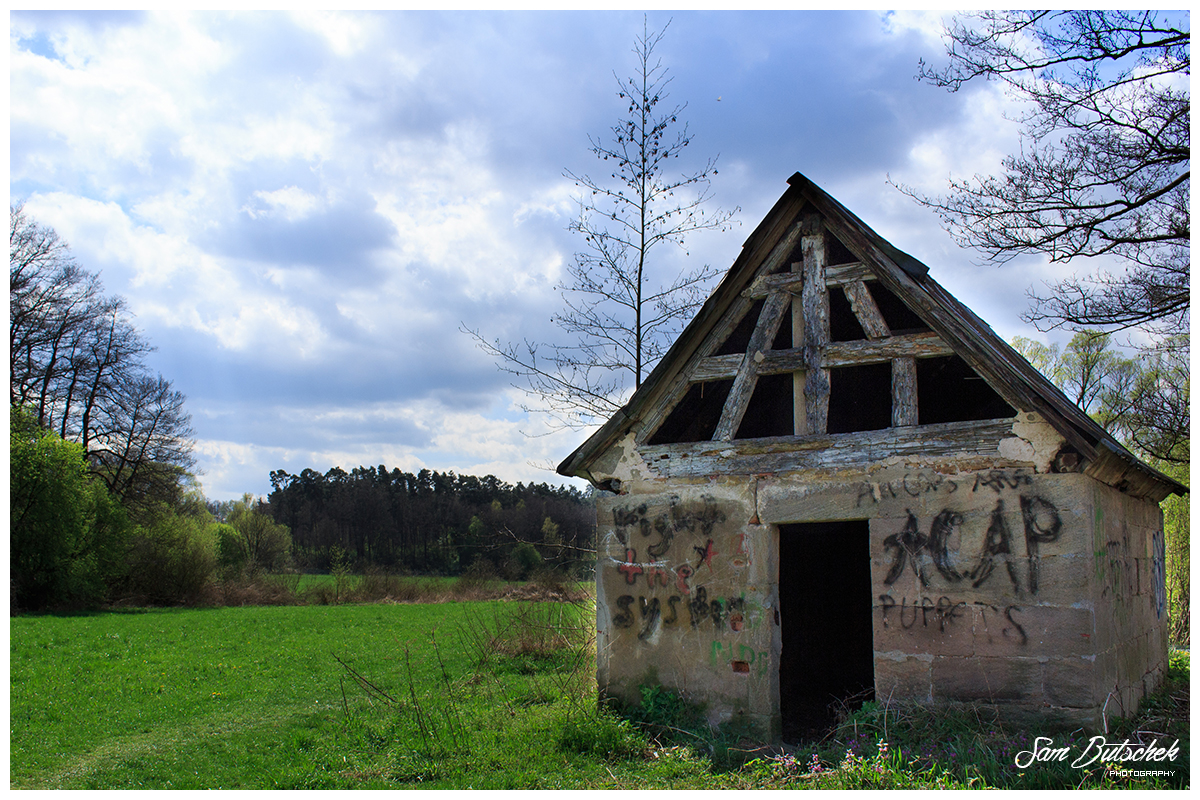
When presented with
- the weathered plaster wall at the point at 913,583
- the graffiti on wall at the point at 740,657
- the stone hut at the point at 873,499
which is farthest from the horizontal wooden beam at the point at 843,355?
the graffiti on wall at the point at 740,657

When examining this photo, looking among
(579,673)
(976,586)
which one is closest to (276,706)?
(579,673)

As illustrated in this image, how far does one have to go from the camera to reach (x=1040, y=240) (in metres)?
10.4

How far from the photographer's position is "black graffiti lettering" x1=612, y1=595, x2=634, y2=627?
309 inches

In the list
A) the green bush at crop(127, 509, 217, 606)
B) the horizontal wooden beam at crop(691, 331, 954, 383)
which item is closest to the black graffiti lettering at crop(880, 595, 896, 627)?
the horizontal wooden beam at crop(691, 331, 954, 383)

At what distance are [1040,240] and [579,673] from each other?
852cm

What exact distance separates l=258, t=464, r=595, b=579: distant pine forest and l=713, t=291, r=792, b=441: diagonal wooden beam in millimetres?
44982

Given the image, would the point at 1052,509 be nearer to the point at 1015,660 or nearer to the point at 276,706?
the point at 1015,660

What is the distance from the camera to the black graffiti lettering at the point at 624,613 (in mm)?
7852

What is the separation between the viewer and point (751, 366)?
780 centimetres

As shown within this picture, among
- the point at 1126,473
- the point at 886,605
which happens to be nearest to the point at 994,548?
the point at 886,605

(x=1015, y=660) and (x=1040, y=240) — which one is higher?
(x=1040, y=240)

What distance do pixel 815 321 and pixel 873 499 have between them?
184cm

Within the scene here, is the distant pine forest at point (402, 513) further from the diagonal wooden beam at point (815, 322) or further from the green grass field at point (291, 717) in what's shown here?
the diagonal wooden beam at point (815, 322)

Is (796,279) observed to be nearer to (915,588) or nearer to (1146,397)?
(915,588)
